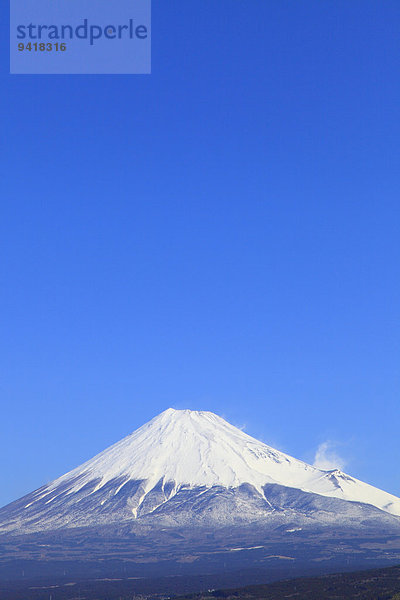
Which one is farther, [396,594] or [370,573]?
[370,573]

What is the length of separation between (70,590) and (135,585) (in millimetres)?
17039

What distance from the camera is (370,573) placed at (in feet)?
502

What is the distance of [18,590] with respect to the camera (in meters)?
187

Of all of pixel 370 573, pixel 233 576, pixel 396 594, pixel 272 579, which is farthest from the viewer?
pixel 233 576

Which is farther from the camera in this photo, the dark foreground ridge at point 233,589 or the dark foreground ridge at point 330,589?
the dark foreground ridge at point 233,589

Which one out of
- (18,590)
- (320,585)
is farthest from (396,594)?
(18,590)

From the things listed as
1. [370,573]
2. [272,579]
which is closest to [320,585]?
[370,573]

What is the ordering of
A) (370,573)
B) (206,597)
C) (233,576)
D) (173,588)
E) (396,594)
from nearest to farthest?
(396,594) → (206,597) → (370,573) → (173,588) → (233,576)

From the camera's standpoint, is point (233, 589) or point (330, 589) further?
point (233, 589)

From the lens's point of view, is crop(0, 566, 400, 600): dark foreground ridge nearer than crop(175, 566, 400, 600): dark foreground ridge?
No

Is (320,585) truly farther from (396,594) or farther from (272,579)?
(272,579)

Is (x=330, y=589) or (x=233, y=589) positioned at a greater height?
(x=330, y=589)

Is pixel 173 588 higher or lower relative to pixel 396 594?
lower

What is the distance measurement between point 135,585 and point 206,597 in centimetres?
5599
